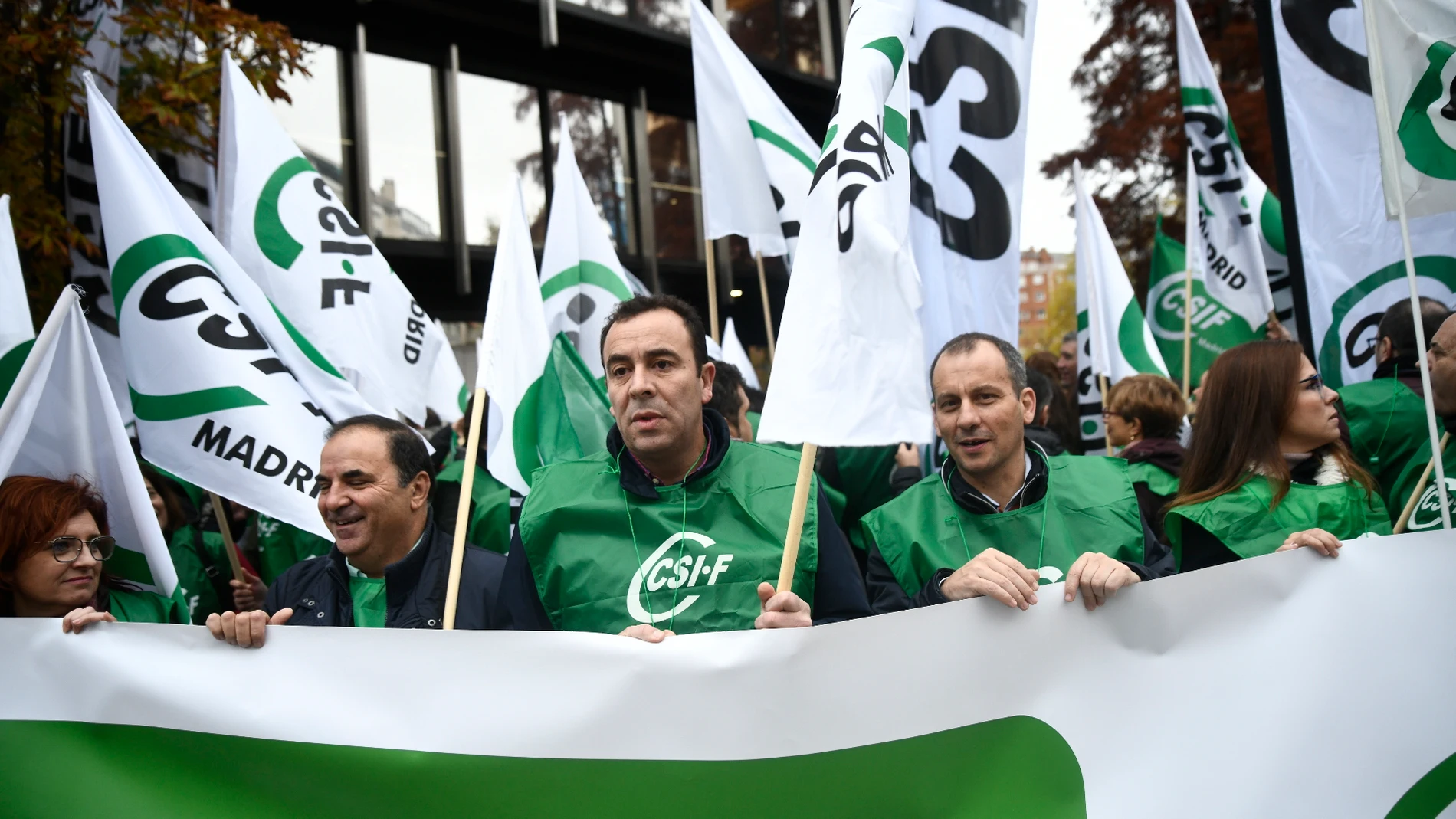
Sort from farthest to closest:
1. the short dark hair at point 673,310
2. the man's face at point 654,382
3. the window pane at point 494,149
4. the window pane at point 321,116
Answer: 1. the window pane at point 494,149
2. the window pane at point 321,116
3. the short dark hair at point 673,310
4. the man's face at point 654,382

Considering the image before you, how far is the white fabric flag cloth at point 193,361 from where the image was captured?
3.75 metres

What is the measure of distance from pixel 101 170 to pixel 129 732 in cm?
231

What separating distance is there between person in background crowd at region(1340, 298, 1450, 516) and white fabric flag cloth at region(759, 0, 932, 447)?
2413 millimetres

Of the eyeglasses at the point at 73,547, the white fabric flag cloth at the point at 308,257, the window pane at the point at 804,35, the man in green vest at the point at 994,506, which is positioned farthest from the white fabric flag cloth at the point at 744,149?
the window pane at the point at 804,35

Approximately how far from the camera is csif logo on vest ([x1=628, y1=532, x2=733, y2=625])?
2.66 metres

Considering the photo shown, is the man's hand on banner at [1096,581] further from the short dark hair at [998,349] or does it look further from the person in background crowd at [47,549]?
the person in background crowd at [47,549]

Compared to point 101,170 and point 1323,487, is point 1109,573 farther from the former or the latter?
point 101,170

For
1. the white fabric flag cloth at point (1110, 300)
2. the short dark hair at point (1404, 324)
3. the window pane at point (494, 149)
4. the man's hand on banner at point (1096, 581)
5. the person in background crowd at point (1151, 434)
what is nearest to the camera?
the man's hand on banner at point (1096, 581)

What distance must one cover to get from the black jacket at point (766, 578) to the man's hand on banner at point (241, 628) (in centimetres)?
58

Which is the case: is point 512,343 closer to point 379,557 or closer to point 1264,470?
point 379,557

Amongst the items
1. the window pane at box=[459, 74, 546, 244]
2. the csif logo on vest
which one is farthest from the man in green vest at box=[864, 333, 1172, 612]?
the window pane at box=[459, 74, 546, 244]

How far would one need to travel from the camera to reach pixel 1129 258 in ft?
54.5

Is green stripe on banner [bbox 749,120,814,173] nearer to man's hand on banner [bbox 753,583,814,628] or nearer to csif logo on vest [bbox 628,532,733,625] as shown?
csif logo on vest [bbox 628,532,733,625]

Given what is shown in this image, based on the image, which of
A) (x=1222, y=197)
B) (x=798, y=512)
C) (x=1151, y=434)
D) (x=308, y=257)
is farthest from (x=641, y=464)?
(x=1222, y=197)
